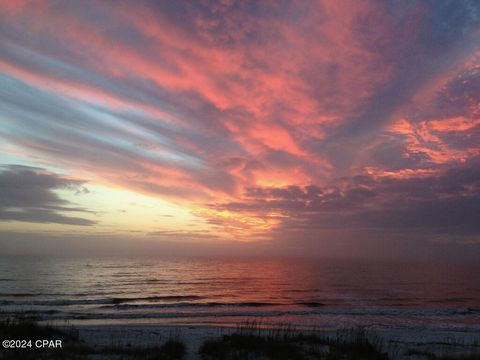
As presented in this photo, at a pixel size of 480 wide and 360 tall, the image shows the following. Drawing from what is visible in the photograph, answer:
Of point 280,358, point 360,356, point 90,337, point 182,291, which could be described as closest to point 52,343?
point 90,337

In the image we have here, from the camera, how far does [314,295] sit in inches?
2140

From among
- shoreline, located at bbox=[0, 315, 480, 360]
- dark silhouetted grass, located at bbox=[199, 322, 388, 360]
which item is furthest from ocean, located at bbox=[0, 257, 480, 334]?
dark silhouetted grass, located at bbox=[199, 322, 388, 360]

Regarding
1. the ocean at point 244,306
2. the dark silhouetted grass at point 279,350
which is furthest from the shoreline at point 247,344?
the ocean at point 244,306

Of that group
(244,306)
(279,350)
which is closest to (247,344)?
(279,350)

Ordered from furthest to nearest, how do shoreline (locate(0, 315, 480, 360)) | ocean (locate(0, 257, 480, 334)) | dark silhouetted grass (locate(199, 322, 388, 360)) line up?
ocean (locate(0, 257, 480, 334)) → shoreline (locate(0, 315, 480, 360)) → dark silhouetted grass (locate(199, 322, 388, 360))

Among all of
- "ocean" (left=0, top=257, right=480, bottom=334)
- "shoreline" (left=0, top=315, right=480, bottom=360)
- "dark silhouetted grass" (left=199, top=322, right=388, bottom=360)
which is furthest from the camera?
"ocean" (left=0, top=257, right=480, bottom=334)

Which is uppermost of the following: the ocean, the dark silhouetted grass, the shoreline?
the dark silhouetted grass

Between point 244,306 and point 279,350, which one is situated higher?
point 279,350

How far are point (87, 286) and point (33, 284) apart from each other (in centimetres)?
1019

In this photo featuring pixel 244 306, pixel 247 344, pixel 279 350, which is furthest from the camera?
pixel 244 306

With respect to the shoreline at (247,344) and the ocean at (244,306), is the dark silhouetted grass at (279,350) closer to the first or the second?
the shoreline at (247,344)

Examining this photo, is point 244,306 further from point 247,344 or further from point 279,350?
point 279,350

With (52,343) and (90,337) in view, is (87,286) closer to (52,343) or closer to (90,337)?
(90,337)

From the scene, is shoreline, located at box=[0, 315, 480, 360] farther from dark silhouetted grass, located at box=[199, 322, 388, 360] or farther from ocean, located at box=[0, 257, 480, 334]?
ocean, located at box=[0, 257, 480, 334]
